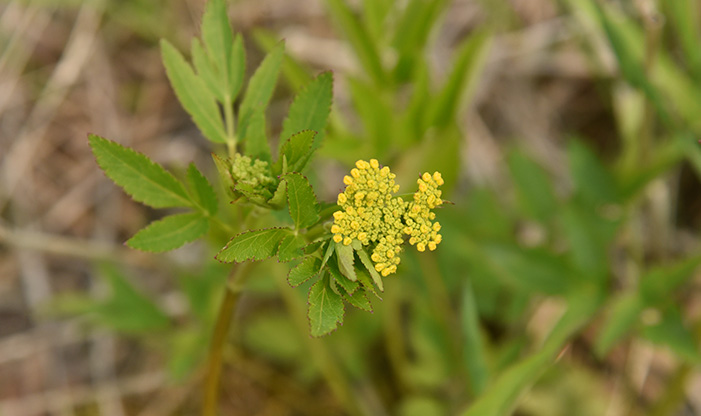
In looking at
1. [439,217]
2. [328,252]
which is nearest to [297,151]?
[328,252]

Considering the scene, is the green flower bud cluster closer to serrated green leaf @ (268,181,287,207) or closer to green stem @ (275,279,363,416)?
serrated green leaf @ (268,181,287,207)

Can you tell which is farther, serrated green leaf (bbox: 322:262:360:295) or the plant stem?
the plant stem

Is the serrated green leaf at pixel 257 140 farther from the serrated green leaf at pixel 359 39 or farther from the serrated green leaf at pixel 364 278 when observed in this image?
the serrated green leaf at pixel 359 39

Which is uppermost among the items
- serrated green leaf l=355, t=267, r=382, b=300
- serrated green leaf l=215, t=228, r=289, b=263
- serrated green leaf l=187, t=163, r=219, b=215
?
serrated green leaf l=187, t=163, r=219, b=215

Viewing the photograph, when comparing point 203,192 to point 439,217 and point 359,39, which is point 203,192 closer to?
point 359,39

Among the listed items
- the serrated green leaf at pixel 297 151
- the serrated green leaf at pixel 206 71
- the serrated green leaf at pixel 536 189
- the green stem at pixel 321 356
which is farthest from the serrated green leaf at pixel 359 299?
the serrated green leaf at pixel 536 189

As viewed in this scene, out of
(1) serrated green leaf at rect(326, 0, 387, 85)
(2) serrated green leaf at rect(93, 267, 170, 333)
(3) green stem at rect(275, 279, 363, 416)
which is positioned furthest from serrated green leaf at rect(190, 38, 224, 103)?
(2) serrated green leaf at rect(93, 267, 170, 333)
